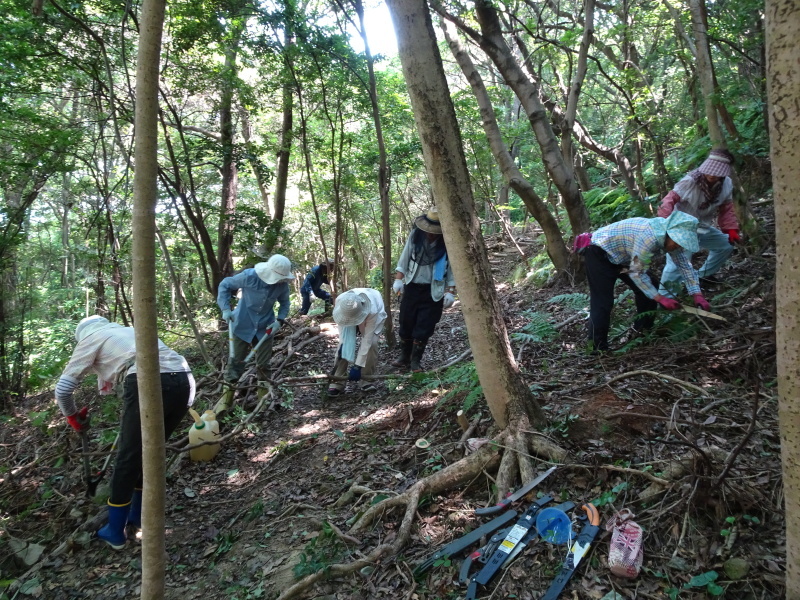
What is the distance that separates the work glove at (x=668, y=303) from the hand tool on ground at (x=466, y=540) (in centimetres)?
270

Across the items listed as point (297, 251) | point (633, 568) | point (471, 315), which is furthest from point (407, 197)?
point (633, 568)

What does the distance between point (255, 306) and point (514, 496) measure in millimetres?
4359

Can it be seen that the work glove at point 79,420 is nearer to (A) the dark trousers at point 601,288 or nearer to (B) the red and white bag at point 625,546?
(B) the red and white bag at point 625,546

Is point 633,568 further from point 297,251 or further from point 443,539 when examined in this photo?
point 297,251

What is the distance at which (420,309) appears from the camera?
632cm

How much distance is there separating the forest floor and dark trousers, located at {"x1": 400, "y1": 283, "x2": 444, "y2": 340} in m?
0.66

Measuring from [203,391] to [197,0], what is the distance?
19.0 ft

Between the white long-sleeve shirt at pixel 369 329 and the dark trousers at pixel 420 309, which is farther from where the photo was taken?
the dark trousers at pixel 420 309

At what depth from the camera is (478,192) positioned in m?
13.6

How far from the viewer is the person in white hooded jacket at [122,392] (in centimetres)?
368

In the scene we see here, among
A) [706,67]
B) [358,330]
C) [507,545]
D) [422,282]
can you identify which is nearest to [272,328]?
[358,330]

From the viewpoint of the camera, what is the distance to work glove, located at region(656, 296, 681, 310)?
4477 millimetres

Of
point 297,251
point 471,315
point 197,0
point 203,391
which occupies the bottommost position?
point 203,391

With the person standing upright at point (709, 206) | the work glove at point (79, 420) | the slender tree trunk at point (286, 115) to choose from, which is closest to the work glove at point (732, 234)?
the person standing upright at point (709, 206)
